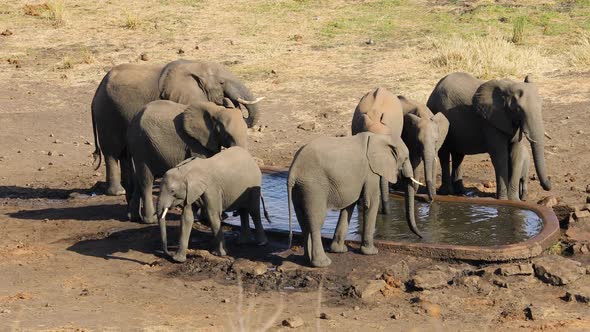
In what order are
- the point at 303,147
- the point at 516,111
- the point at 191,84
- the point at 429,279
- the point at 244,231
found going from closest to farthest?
1. the point at 429,279
2. the point at 303,147
3. the point at 244,231
4. the point at 516,111
5. the point at 191,84

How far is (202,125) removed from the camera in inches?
480

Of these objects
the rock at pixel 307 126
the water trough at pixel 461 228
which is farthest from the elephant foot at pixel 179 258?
the rock at pixel 307 126

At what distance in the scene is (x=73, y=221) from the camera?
13.0 meters

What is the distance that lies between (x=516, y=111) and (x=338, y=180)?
3136 millimetres

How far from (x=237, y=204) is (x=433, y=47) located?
435 inches

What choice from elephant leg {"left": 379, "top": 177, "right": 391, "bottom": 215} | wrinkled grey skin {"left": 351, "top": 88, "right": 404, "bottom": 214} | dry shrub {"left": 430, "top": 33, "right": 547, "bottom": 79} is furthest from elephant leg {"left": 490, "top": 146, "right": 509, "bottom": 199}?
dry shrub {"left": 430, "top": 33, "right": 547, "bottom": 79}

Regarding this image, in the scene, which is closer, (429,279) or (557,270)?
(429,279)

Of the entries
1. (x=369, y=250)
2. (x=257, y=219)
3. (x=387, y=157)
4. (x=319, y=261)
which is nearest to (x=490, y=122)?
(x=387, y=157)

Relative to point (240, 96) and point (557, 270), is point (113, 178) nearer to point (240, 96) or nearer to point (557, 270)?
point (240, 96)

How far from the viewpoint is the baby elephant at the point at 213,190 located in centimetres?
1091

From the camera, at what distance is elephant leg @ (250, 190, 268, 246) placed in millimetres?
11375

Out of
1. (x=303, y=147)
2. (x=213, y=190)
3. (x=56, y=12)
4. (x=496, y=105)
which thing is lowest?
(x=56, y=12)

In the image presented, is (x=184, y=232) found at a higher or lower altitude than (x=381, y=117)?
lower

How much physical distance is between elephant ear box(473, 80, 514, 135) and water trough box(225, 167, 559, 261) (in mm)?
1012
